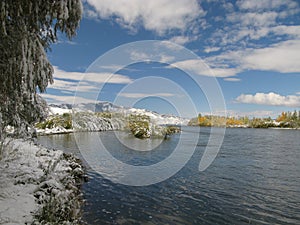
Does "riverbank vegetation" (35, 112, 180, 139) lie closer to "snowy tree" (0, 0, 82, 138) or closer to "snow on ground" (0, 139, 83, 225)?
"snow on ground" (0, 139, 83, 225)

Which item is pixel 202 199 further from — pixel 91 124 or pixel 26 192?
pixel 91 124

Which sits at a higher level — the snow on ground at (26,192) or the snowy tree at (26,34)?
the snowy tree at (26,34)

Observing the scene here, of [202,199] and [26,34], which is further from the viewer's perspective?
[202,199]

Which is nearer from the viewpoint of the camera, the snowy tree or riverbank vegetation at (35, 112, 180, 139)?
the snowy tree

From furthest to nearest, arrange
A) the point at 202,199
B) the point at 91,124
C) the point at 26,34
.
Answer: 1. the point at 91,124
2. the point at 202,199
3. the point at 26,34

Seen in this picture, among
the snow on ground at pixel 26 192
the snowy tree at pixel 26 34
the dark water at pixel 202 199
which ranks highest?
the snowy tree at pixel 26 34

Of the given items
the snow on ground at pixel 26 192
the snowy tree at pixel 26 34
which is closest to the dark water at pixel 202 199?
the snow on ground at pixel 26 192

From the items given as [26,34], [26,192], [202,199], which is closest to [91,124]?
[202,199]

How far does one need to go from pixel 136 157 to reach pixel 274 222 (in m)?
17.4

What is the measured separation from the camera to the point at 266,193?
49.1ft

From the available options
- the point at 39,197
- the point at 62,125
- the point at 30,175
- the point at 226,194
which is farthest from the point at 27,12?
the point at 62,125

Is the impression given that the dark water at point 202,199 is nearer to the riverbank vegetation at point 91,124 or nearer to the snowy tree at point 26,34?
the snowy tree at point 26,34

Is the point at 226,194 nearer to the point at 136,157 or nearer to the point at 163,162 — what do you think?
the point at 163,162

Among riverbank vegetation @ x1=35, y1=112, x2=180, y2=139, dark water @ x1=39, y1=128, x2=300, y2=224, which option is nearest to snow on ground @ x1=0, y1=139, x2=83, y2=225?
dark water @ x1=39, y1=128, x2=300, y2=224
